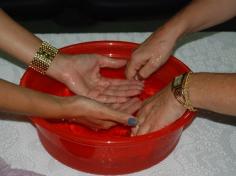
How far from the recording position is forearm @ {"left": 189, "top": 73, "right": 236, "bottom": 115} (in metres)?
0.86

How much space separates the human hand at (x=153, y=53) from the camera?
1051mm

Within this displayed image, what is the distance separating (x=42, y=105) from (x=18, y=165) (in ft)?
0.52

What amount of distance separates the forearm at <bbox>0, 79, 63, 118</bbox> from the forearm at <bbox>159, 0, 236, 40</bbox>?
0.34 meters

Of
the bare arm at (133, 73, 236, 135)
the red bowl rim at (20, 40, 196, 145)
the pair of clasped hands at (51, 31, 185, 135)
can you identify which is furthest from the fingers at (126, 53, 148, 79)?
the red bowl rim at (20, 40, 196, 145)

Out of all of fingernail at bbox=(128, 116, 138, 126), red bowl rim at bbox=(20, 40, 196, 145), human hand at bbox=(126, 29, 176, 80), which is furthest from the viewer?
human hand at bbox=(126, 29, 176, 80)

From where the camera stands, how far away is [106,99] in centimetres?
109

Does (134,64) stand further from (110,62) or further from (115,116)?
(115,116)

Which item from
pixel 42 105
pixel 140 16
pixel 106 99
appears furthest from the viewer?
pixel 140 16

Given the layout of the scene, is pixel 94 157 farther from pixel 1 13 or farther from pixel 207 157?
pixel 1 13

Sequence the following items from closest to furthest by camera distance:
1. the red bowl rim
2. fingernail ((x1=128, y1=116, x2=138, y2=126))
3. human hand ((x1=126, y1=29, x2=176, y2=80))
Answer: the red bowl rim
fingernail ((x1=128, y1=116, x2=138, y2=126))
human hand ((x1=126, y1=29, x2=176, y2=80))

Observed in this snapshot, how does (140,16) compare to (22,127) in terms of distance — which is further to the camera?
(140,16)

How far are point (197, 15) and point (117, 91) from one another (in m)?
0.27

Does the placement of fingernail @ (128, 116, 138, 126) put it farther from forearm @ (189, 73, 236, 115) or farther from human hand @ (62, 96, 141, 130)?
forearm @ (189, 73, 236, 115)

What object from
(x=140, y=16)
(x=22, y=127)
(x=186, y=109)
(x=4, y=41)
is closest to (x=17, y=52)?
(x=4, y=41)
